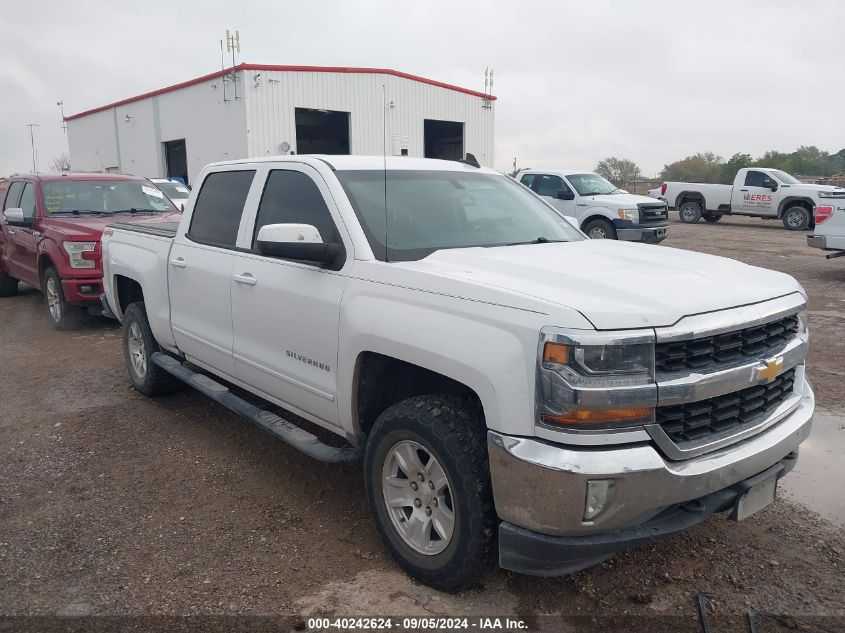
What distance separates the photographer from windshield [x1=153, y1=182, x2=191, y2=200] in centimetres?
1575

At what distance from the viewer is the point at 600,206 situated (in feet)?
49.5

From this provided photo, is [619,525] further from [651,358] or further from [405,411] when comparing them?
[405,411]

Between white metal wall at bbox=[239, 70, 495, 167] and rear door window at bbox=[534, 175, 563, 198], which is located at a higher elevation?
white metal wall at bbox=[239, 70, 495, 167]

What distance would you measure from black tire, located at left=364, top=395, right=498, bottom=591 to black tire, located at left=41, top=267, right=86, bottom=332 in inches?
262

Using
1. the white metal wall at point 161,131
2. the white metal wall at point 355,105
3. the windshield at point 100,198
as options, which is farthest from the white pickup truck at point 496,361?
the white metal wall at point 161,131

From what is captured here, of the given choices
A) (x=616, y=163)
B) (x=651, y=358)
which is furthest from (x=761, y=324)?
(x=616, y=163)

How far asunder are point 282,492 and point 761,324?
2.77 metres

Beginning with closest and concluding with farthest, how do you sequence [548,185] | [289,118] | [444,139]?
[548,185] → [289,118] → [444,139]

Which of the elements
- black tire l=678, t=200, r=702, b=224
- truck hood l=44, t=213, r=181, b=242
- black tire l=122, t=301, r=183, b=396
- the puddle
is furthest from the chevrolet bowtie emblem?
black tire l=678, t=200, r=702, b=224

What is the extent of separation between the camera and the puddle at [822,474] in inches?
154

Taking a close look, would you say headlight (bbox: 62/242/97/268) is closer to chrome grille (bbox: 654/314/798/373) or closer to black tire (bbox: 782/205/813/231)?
chrome grille (bbox: 654/314/798/373)

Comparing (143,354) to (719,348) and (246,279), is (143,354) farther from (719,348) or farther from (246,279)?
(719,348)

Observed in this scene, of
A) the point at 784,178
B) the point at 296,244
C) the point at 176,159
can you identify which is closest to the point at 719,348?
the point at 296,244

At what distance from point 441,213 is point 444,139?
2926 centimetres
